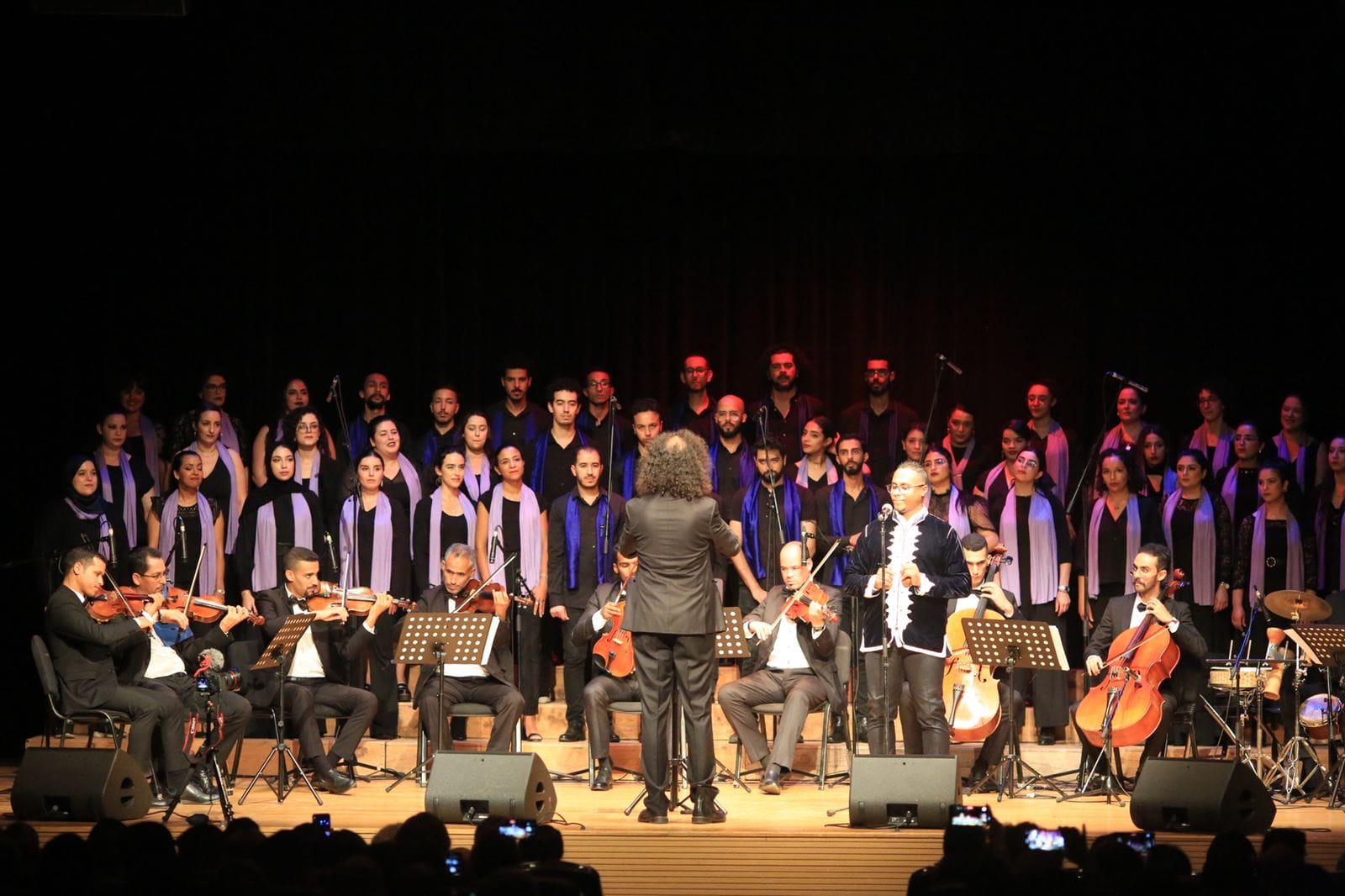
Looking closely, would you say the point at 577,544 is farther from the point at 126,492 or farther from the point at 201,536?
the point at 126,492

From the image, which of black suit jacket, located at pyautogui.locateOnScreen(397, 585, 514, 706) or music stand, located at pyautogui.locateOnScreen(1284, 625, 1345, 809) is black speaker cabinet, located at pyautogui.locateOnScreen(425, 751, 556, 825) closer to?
black suit jacket, located at pyautogui.locateOnScreen(397, 585, 514, 706)

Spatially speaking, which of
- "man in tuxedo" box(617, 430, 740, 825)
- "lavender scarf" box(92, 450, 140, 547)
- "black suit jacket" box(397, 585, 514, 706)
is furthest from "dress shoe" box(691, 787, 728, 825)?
"lavender scarf" box(92, 450, 140, 547)

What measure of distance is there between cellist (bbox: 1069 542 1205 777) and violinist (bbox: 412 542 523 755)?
263cm

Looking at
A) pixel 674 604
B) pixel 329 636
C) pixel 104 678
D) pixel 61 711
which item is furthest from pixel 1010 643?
pixel 61 711

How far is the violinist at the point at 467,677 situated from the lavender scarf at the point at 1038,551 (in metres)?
2.65

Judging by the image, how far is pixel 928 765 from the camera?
21.0 feet

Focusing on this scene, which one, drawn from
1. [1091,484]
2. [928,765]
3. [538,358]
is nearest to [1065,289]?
[1091,484]

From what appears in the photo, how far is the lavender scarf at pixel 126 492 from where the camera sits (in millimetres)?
9055

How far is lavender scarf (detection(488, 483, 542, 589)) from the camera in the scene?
9.02 meters

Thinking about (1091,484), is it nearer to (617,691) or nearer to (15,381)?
(617,691)

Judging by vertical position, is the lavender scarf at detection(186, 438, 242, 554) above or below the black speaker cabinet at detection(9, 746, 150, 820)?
above

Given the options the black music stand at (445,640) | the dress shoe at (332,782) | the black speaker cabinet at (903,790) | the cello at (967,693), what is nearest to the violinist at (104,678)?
the dress shoe at (332,782)

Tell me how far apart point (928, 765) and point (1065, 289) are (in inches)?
217

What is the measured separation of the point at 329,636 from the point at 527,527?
1.34m
